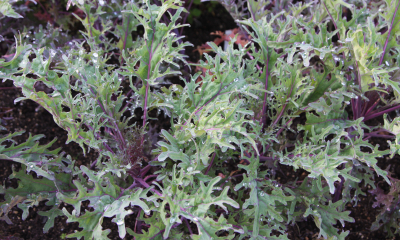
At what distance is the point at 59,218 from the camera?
1.81m

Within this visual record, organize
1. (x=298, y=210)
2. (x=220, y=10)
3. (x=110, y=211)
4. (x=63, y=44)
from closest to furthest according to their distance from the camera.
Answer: (x=110, y=211)
(x=298, y=210)
(x=63, y=44)
(x=220, y=10)

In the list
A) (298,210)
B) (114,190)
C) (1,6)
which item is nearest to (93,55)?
(1,6)

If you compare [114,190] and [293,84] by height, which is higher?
[293,84]

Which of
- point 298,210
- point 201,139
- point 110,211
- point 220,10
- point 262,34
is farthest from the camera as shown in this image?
point 220,10

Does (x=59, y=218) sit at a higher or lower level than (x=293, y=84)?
lower

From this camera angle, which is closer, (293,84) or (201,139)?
(201,139)

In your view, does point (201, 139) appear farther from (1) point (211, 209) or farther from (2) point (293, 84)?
(2) point (293, 84)

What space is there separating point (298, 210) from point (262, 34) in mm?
863

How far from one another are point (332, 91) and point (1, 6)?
1.48 metres

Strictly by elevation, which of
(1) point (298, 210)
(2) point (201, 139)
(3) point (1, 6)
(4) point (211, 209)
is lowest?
(1) point (298, 210)

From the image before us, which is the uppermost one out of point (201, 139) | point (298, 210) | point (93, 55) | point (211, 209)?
point (93, 55)

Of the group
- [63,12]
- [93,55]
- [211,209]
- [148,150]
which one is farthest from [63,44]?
[211,209]

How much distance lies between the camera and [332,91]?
5.33 ft

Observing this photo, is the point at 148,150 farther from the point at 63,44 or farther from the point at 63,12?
the point at 63,12
